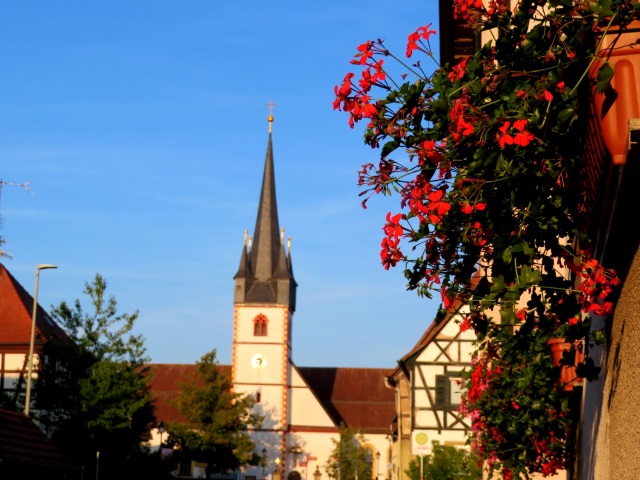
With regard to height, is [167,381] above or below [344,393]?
above

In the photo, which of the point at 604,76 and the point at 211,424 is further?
the point at 211,424

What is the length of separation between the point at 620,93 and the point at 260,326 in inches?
3040

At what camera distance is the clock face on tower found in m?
79.2

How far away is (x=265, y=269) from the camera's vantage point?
3204 inches

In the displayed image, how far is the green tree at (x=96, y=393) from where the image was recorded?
1538 inches

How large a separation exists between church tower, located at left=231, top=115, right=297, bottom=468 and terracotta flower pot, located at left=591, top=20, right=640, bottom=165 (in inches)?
2948

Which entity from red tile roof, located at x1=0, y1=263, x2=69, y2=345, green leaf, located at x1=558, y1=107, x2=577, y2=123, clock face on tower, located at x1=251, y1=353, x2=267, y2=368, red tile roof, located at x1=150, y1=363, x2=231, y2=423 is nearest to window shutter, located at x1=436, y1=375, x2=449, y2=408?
red tile roof, located at x1=0, y1=263, x2=69, y2=345

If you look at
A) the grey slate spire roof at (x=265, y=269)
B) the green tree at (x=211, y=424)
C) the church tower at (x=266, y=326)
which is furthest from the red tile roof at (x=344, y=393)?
the green tree at (x=211, y=424)

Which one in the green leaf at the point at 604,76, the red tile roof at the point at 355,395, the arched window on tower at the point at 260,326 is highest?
the arched window on tower at the point at 260,326

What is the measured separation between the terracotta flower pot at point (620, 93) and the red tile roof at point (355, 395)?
80.1m

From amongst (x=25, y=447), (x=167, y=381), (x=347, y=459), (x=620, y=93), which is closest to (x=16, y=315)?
(x=347, y=459)

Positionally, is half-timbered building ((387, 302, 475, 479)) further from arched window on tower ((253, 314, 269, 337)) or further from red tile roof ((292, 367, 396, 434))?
red tile roof ((292, 367, 396, 434))

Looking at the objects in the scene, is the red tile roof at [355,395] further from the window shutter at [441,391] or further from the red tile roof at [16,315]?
the window shutter at [441,391]

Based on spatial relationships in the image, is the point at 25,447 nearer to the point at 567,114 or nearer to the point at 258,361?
the point at 567,114
